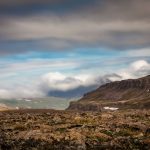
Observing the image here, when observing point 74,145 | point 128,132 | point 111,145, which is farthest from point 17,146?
point 128,132

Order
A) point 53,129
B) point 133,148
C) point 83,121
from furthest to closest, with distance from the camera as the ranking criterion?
1. point 83,121
2. point 53,129
3. point 133,148

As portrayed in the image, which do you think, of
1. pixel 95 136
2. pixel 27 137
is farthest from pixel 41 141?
pixel 95 136

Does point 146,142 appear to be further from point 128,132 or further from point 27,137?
point 27,137

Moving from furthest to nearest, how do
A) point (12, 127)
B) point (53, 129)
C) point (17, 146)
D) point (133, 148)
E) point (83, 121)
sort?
point (83, 121) → point (12, 127) → point (53, 129) → point (17, 146) → point (133, 148)

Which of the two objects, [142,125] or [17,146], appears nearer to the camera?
[17,146]

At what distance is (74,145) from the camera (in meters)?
43.0

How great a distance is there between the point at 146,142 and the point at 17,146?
14739 mm

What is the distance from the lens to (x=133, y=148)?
41.7 meters

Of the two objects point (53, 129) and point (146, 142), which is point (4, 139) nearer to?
point (53, 129)

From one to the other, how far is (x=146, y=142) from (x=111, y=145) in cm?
390

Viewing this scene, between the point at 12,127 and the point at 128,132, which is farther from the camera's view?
the point at 12,127

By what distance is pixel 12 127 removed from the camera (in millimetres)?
57625

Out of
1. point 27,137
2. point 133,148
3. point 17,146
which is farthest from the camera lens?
point 27,137

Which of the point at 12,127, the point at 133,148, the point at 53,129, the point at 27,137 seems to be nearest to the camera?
the point at 133,148
